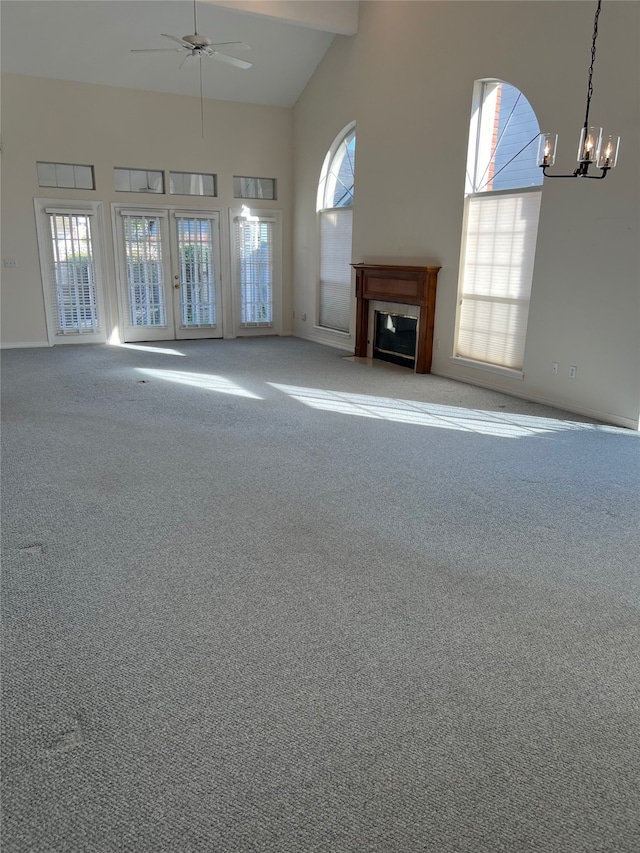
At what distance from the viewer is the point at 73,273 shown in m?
9.37

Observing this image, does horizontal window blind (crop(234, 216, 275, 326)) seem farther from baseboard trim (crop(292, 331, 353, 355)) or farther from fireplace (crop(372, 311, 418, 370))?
fireplace (crop(372, 311, 418, 370))

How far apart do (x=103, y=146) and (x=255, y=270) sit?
9.98 ft

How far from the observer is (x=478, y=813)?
5.25 feet

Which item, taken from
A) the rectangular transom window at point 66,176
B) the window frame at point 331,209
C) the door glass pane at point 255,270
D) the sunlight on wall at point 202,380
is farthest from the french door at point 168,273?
the sunlight on wall at point 202,380

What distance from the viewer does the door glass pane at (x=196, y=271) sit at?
1003 centimetres

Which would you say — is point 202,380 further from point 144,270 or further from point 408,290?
point 144,270

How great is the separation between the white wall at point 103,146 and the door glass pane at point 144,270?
282 mm

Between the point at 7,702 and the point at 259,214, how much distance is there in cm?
971

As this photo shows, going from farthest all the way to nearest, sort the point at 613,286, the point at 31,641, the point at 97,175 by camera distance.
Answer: the point at 97,175, the point at 613,286, the point at 31,641

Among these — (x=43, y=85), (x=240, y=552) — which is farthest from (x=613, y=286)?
(x=43, y=85)

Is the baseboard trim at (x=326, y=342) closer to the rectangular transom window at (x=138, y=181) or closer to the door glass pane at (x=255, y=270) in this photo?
the door glass pane at (x=255, y=270)

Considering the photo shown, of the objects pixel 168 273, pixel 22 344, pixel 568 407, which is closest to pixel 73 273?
pixel 22 344

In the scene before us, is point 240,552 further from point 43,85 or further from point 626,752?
point 43,85

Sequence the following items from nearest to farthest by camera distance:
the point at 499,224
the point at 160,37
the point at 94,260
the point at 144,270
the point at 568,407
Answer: the point at 568,407 → the point at 499,224 → the point at 160,37 → the point at 94,260 → the point at 144,270
